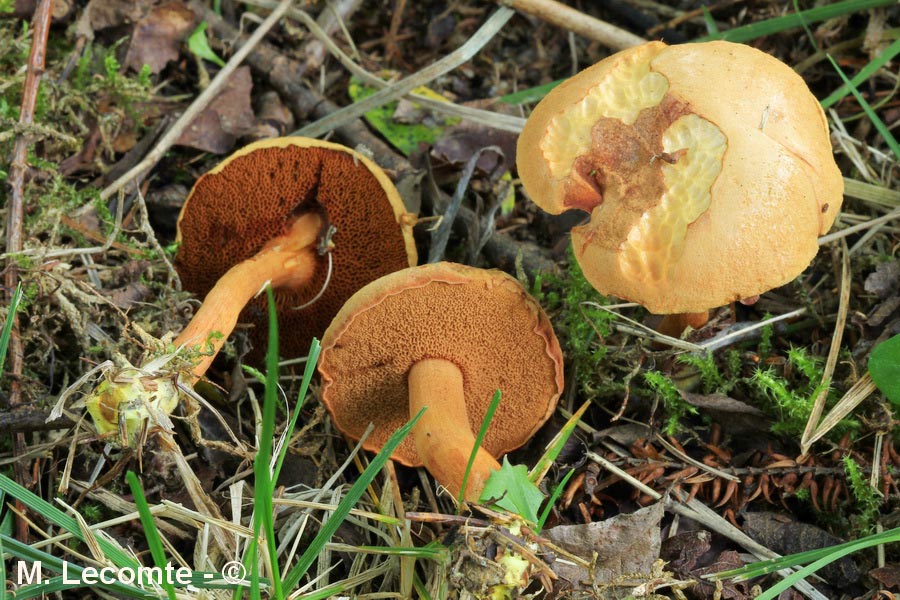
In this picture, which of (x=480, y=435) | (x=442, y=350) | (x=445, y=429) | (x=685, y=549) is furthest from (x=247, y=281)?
(x=685, y=549)

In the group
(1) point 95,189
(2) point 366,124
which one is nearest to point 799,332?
(2) point 366,124

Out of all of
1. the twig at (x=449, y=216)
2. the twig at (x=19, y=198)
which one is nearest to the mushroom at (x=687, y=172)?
the twig at (x=449, y=216)

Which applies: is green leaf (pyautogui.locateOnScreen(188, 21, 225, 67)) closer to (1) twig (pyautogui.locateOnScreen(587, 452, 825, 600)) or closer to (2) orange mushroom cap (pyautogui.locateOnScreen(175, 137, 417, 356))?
(2) orange mushroom cap (pyautogui.locateOnScreen(175, 137, 417, 356))

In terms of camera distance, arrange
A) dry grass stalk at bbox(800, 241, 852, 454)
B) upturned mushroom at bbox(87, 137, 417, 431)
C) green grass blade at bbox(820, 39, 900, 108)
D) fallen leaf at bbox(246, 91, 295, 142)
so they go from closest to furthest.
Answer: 1. dry grass stalk at bbox(800, 241, 852, 454)
2. upturned mushroom at bbox(87, 137, 417, 431)
3. green grass blade at bbox(820, 39, 900, 108)
4. fallen leaf at bbox(246, 91, 295, 142)

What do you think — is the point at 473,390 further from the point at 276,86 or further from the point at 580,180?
the point at 276,86

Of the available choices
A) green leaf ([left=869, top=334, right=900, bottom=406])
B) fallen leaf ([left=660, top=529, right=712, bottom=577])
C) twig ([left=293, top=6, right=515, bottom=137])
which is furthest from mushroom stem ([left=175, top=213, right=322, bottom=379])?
green leaf ([left=869, top=334, right=900, bottom=406])
